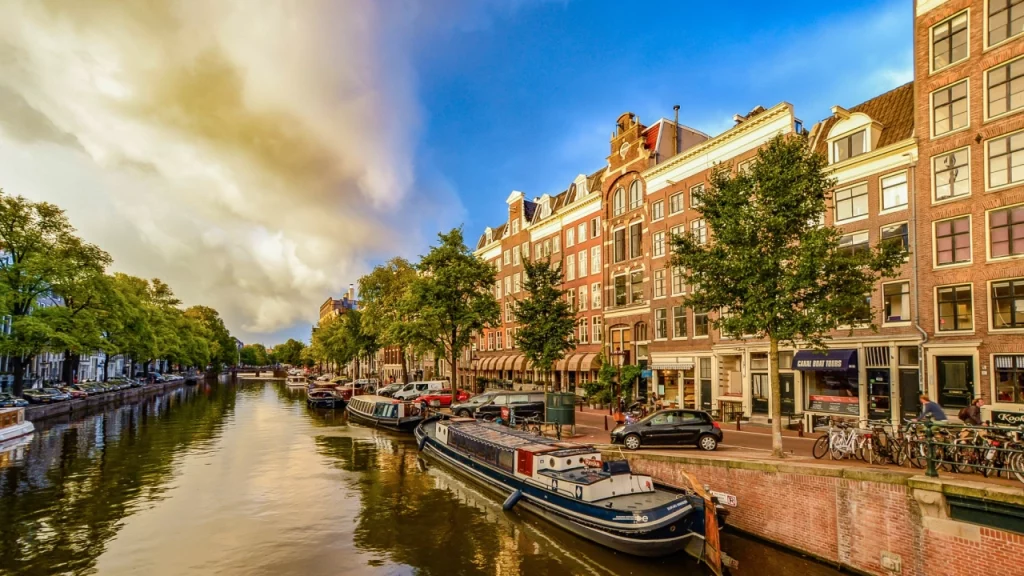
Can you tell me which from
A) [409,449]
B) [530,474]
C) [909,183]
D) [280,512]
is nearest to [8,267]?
[409,449]

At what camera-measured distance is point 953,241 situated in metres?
25.5

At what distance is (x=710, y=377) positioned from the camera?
37.6m

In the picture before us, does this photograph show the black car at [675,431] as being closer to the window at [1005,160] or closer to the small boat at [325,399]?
the window at [1005,160]

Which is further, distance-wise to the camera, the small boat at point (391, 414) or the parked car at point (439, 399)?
the parked car at point (439, 399)

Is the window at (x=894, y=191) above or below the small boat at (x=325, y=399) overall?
above

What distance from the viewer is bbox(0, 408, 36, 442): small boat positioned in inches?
1425

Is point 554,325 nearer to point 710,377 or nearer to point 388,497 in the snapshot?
point 710,377

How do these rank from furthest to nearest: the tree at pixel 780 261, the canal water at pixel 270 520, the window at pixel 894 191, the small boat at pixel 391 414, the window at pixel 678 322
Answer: the small boat at pixel 391 414 → the window at pixel 678 322 → the window at pixel 894 191 → the tree at pixel 780 261 → the canal water at pixel 270 520

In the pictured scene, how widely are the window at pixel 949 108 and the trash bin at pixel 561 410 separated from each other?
74.2ft

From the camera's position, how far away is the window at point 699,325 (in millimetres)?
37906

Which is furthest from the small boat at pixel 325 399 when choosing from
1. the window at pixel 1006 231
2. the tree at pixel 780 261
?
the window at pixel 1006 231

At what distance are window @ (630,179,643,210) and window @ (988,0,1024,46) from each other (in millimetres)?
24040

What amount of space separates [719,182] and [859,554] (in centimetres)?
1371

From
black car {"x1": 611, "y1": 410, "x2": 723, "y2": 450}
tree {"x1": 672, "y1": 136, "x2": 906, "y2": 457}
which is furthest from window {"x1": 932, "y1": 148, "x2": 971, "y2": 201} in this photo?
black car {"x1": 611, "y1": 410, "x2": 723, "y2": 450}
